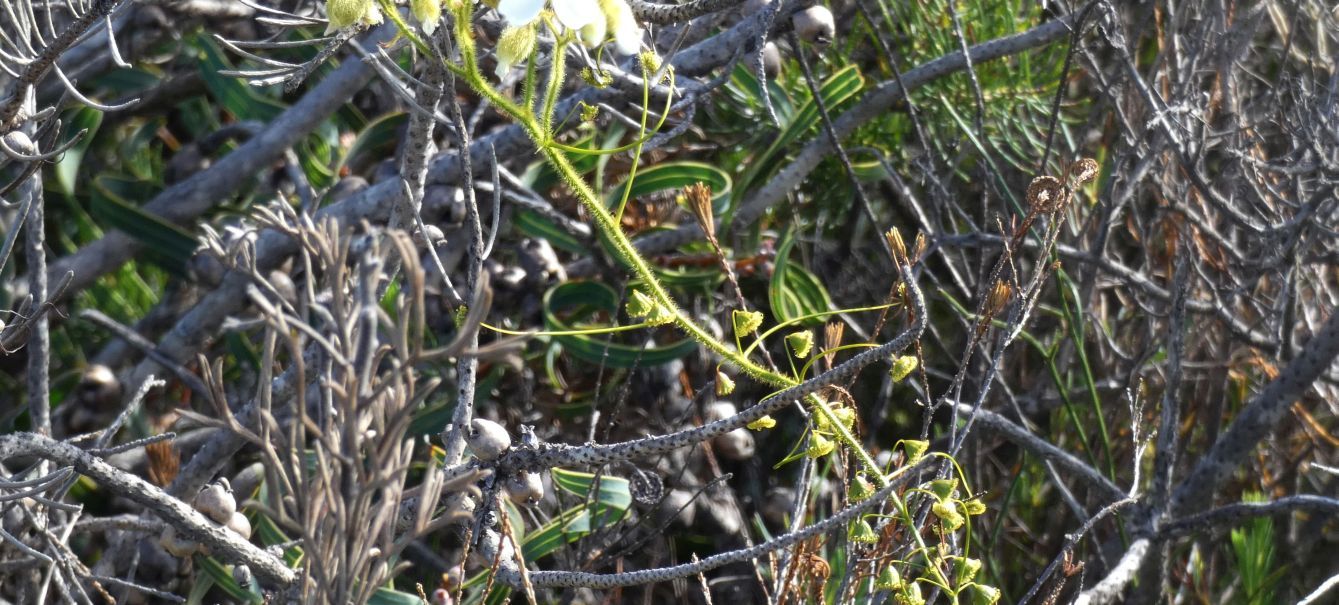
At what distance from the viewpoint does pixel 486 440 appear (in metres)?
0.86

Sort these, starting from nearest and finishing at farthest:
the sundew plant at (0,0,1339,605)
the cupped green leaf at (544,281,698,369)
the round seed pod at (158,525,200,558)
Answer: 1. the round seed pod at (158,525,200,558)
2. the sundew plant at (0,0,1339,605)
3. the cupped green leaf at (544,281,698,369)

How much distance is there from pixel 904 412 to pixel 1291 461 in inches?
22.4

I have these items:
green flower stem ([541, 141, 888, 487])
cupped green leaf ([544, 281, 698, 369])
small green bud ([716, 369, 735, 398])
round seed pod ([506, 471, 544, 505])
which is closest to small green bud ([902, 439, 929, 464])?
green flower stem ([541, 141, 888, 487])

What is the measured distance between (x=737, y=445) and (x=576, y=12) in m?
0.94

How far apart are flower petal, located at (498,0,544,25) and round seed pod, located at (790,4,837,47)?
71 centimetres

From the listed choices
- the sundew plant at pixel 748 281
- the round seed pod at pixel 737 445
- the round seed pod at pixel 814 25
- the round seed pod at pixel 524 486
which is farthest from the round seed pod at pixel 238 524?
the round seed pod at pixel 814 25

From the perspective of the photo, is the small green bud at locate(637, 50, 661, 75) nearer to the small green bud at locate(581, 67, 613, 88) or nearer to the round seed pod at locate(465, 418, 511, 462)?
the small green bud at locate(581, 67, 613, 88)

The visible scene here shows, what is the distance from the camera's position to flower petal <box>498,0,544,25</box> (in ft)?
2.16

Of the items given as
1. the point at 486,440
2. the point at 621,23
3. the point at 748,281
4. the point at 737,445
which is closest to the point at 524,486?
the point at 486,440

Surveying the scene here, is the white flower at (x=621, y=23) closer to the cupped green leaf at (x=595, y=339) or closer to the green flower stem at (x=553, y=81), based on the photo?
the green flower stem at (x=553, y=81)

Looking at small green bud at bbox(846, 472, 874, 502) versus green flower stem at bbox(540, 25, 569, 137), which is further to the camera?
small green bud at bbox(846, 472, 874, 502)

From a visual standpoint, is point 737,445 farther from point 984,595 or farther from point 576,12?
point 576,12

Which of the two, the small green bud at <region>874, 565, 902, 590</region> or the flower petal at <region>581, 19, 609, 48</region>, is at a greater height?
the flower petal at <region>581, 19, 609, 48</region>

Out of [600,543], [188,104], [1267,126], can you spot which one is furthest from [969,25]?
[188,104]
